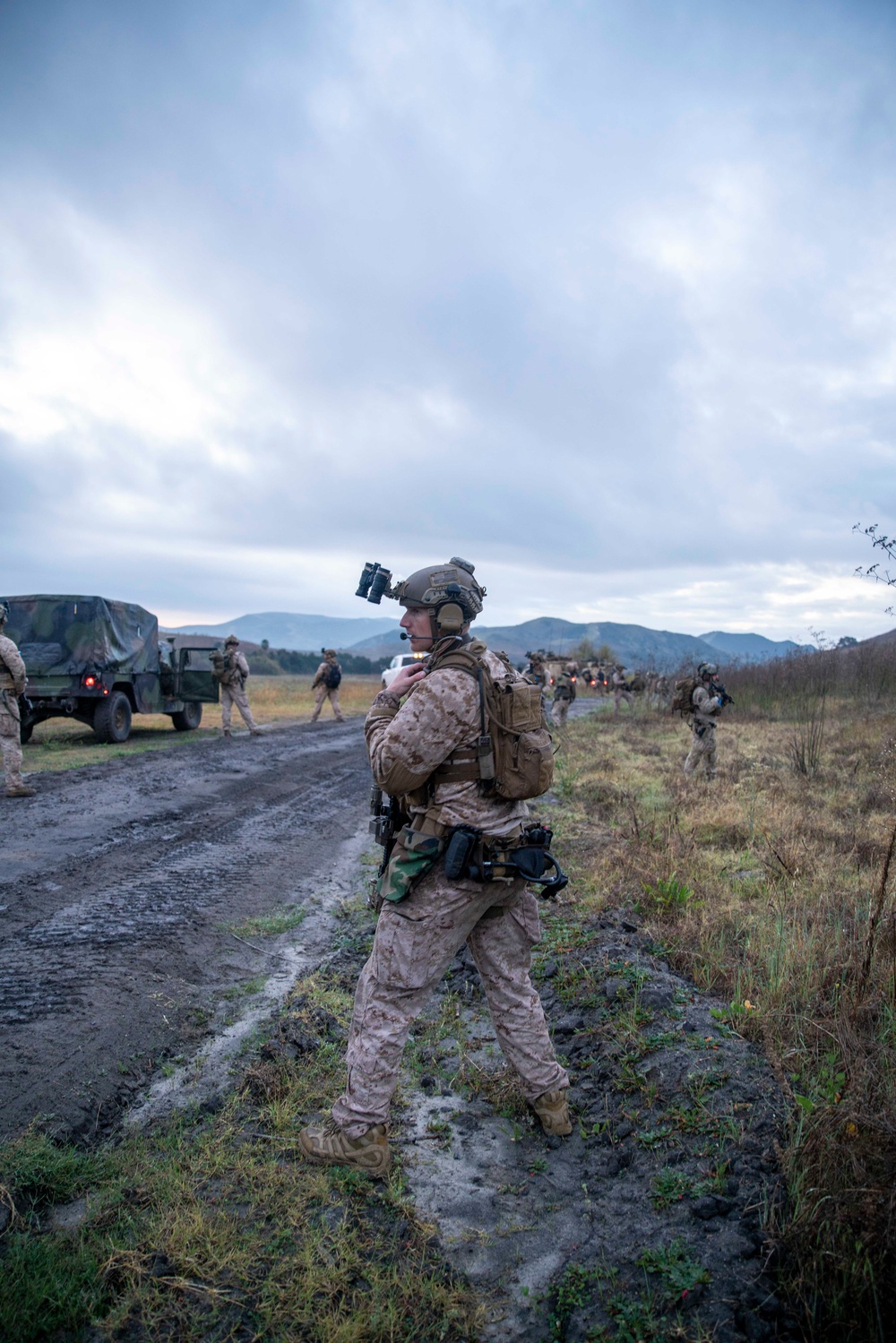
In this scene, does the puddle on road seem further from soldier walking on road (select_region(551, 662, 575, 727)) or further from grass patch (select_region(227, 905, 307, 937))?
soldier walking on road (select_region(551, 662, 575, 727))

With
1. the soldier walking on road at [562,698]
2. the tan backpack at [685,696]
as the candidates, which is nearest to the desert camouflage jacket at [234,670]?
the soldier walking on road at [562,698]

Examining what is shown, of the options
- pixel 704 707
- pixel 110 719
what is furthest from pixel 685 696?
pixel 110 719

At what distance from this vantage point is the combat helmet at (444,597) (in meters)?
2.88

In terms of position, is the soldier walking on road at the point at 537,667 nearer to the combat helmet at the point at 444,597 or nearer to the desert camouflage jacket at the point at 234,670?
the desert camouflage jacket at the point at 234,670

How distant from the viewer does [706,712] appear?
10188mm

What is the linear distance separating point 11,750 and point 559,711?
12.5m

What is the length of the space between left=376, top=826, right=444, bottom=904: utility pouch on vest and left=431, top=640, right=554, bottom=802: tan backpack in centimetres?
22

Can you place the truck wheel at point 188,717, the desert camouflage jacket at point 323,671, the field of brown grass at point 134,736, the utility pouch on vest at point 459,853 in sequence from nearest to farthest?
the utility pouch on vest at point 459,853 → the field of brown grass at point 134,736 → the truck wheel at point 188,717 → the desert camouflage jacket at point 323,671

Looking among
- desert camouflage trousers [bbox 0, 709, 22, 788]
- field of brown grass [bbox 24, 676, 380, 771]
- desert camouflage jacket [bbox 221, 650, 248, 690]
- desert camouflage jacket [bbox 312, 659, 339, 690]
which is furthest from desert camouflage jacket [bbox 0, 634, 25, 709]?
desert camouflage jacket [bbox 312, 659, 339, 690]

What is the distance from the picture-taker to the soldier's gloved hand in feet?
9.29

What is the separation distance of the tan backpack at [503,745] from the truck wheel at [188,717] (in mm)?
13808

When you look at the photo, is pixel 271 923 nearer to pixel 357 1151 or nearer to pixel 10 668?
pixel 357 1151

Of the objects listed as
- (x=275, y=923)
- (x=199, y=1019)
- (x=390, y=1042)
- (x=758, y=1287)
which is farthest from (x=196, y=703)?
(x=758, y=1287)

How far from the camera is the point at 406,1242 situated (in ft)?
7.50
